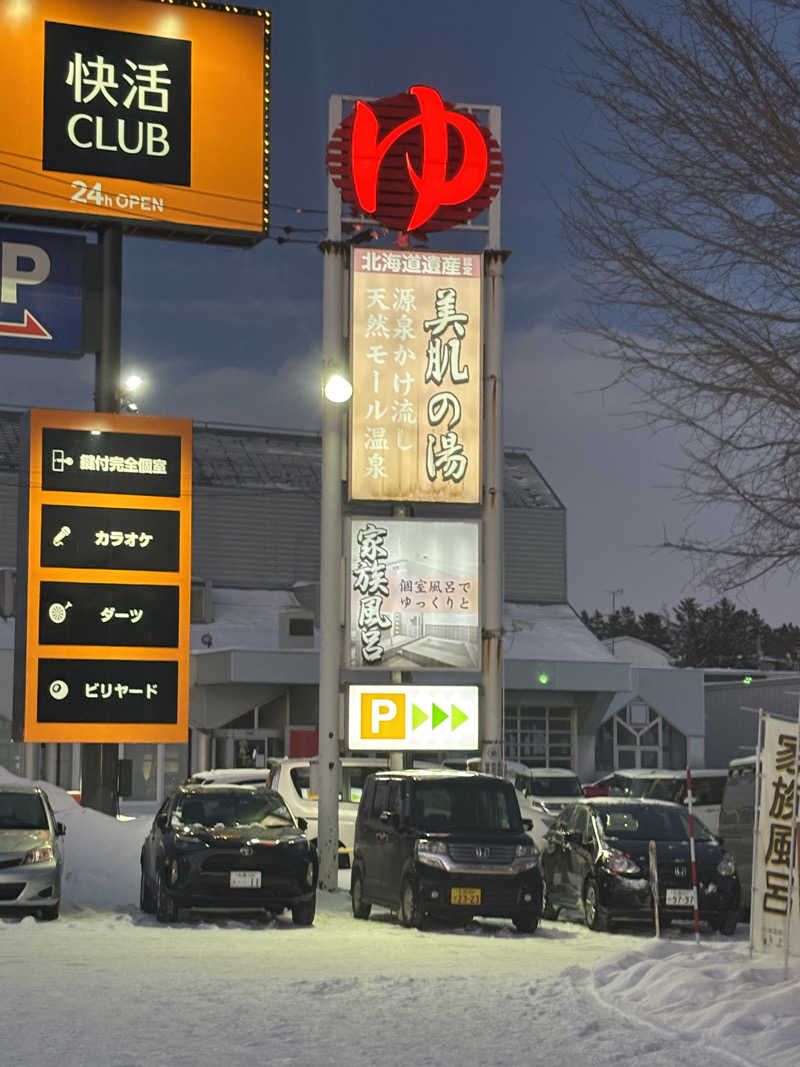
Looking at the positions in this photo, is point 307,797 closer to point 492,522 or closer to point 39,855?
point 492,522

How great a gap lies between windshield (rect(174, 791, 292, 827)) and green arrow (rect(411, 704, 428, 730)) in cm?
608

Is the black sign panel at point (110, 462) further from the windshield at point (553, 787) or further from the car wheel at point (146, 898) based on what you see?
the windshield at point (553, 787)

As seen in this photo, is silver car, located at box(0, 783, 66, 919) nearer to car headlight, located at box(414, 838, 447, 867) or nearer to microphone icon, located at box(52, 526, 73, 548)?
car headlight, located at box(414, 838, 447, 867)

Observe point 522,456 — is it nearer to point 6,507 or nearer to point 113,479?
point 6,507

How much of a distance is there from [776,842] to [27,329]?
21.0m

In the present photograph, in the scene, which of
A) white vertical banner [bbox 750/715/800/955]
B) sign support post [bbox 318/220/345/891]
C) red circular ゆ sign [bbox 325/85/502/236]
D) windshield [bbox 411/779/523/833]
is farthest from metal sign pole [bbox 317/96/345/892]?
white vertical banner [bbox 750/715/800/955]

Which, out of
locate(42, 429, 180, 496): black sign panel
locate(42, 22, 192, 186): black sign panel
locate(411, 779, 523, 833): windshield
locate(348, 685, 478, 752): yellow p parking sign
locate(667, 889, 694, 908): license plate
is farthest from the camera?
locate(42, 22, 192, 186): black sign panel

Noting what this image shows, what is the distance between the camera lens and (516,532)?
7019 cm

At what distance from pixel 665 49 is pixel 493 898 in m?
11.7

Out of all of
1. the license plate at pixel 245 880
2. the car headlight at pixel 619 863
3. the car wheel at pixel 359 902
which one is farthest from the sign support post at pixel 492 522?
the license plate at pixel 245 880

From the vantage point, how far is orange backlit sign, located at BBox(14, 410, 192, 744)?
30.2 metres

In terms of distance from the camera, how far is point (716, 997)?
40.9 ft

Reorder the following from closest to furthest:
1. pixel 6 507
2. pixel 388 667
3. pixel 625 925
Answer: pixel 625 925 → pixel 388 667 → pixel 6 507

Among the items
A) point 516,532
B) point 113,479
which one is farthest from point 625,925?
point 516,532
